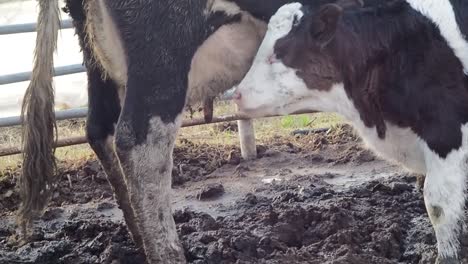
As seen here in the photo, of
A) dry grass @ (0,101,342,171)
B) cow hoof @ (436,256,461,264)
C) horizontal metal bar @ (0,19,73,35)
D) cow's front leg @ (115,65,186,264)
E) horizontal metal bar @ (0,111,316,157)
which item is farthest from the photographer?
dry grass @ (0,101,342,171)

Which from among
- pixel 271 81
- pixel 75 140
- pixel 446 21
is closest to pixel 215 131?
pixel 75 140

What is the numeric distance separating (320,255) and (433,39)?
1.26m

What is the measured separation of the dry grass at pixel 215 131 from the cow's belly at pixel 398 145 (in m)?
2.83

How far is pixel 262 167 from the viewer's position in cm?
685

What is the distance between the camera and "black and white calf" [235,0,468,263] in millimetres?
4094

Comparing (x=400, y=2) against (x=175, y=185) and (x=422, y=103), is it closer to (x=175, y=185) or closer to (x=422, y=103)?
(x=422, y=103)

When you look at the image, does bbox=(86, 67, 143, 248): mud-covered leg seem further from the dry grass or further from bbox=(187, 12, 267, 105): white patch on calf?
Result: the dry grass

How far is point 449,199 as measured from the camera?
409 centimetres

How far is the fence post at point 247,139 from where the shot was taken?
689cm

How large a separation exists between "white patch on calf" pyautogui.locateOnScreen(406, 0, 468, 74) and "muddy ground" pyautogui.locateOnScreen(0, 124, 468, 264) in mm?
967

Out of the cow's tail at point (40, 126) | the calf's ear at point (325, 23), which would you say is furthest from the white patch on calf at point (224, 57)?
the cow's tail at point (40, 126)

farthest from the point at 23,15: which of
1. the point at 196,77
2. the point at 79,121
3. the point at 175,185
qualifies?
the point at 196,77

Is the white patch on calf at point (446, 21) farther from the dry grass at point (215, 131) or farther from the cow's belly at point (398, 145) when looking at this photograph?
the dry grass at point (215, 131)

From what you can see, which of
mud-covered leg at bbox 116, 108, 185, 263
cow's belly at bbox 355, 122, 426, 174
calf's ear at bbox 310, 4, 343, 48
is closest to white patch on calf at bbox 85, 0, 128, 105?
mud-covered leg at bbox 116, 108, 185, 263
